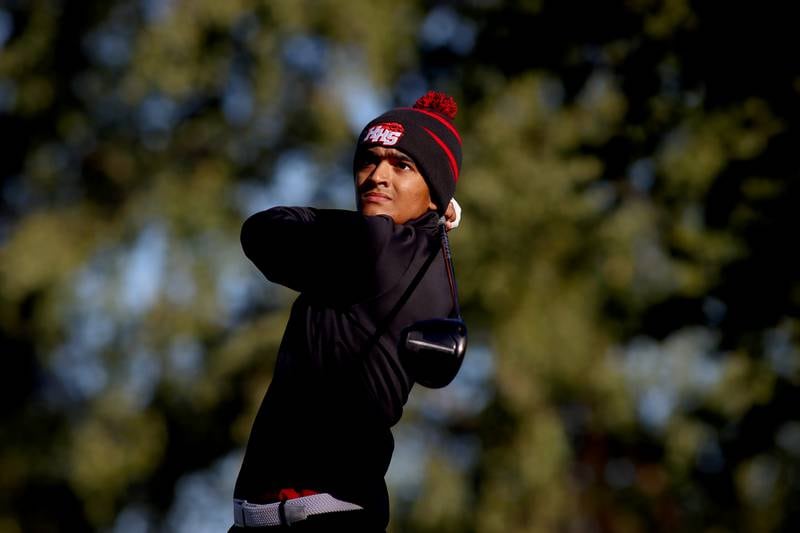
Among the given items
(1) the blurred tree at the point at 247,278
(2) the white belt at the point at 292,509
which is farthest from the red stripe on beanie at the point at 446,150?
(1) the blurred tree at the point at 247,278

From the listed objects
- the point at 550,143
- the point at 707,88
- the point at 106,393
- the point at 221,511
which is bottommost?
the point at 221,511

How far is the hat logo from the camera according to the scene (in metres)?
3.50

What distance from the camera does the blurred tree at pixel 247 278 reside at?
12.4 metres

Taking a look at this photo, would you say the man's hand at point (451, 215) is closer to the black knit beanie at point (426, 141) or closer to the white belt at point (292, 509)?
→ the black knit beanie at point (426, 141)

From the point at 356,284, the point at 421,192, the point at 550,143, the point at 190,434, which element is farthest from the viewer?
the point at 190,434

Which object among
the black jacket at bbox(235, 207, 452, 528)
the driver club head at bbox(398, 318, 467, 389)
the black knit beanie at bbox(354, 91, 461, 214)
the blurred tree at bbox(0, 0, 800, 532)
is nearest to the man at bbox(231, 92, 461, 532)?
the black jacket at bbox(235, 207, 452, 528)

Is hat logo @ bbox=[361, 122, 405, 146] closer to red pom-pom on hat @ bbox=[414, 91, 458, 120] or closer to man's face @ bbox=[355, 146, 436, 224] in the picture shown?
man's face @ bbox=[355, 146, 436, 224]

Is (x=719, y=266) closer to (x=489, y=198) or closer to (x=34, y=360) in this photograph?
(x=489, y=198)

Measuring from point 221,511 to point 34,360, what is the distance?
265cm

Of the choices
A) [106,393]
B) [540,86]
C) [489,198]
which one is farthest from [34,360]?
[540,86]

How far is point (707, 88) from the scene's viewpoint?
772cm

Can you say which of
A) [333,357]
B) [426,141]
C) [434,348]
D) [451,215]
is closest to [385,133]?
[426,141]

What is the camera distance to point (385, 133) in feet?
11.5

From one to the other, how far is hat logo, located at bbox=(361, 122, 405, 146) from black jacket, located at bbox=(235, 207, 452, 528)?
0.22 meters
